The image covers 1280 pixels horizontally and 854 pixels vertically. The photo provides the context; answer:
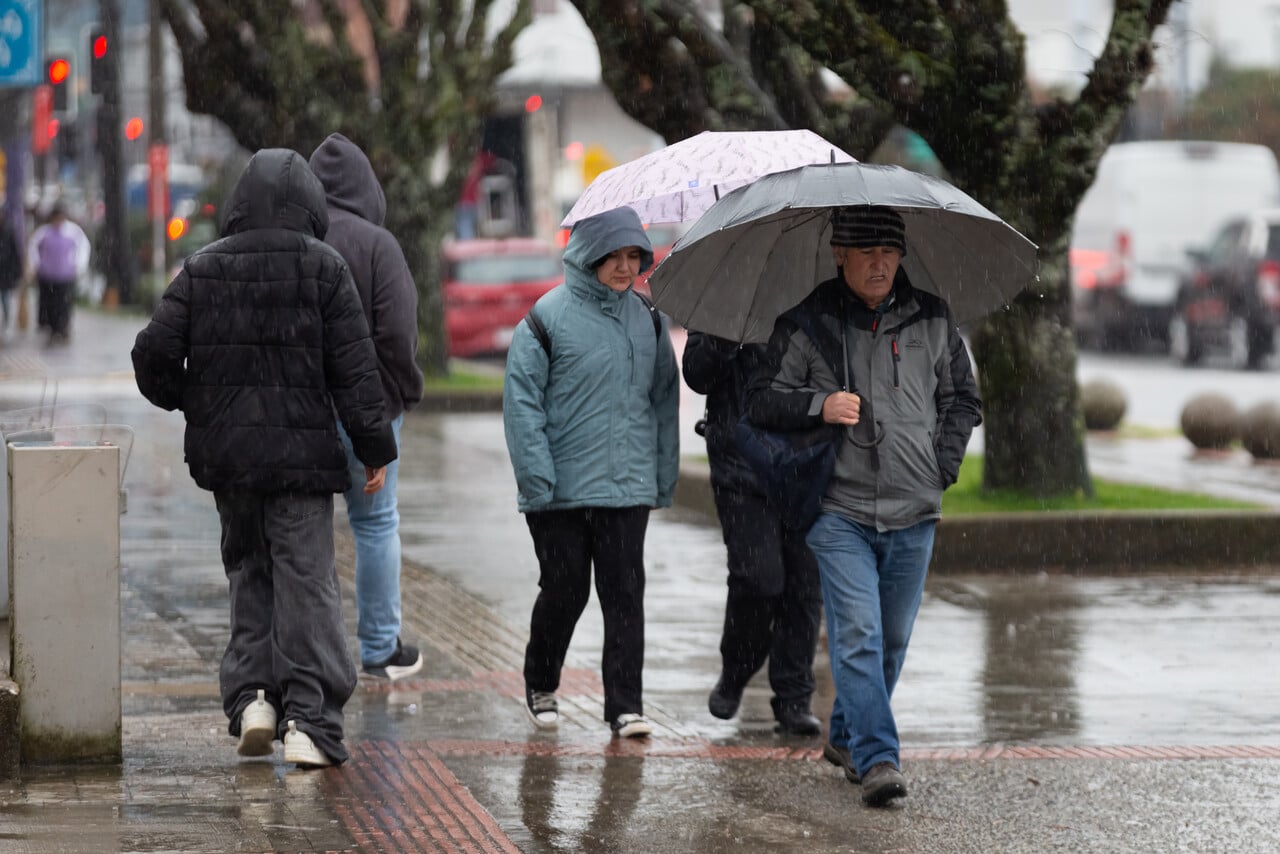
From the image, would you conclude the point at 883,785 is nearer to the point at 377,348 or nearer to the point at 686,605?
the point at 377,348

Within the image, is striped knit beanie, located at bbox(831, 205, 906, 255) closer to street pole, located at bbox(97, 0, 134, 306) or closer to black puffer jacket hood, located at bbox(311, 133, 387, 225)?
black puffer jacket hood, located at bbox(311, 133, 387, 225)

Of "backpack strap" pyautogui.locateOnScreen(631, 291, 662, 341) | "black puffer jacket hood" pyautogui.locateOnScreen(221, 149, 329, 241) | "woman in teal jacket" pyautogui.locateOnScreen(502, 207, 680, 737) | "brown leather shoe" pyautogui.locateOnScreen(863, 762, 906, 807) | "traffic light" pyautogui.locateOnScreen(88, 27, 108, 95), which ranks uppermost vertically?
"traffic light" pyautogui.locateOnScreen(88, 27, 108, 95)

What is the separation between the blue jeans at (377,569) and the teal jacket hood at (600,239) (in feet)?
4.26

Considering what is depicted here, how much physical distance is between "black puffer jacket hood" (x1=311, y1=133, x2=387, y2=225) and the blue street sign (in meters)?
11.7

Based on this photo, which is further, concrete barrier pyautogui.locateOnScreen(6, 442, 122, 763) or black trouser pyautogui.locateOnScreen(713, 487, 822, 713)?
black trouser pyautogui.locateOnScreen(713, 487, 822, 713)

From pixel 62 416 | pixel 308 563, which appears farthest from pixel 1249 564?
pixel 62 416

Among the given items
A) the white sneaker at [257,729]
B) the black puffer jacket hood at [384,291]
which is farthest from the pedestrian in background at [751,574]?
the white sneaker at [257,729]

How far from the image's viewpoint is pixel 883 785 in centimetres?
623

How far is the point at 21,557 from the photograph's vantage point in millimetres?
6465

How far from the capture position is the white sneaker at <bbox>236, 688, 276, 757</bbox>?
21.5ft

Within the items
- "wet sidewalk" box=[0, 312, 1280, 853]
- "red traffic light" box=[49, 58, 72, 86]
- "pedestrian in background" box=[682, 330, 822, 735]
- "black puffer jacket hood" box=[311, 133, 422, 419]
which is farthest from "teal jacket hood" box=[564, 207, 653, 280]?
"red traffic light" box=[49, 58, 72, 86]

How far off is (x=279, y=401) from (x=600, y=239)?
1.25 m

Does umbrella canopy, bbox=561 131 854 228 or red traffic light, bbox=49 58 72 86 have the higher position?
red traffic light, bbox=49 58 72 86

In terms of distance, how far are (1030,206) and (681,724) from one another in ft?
15.9
